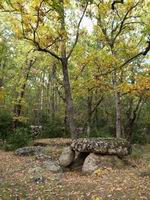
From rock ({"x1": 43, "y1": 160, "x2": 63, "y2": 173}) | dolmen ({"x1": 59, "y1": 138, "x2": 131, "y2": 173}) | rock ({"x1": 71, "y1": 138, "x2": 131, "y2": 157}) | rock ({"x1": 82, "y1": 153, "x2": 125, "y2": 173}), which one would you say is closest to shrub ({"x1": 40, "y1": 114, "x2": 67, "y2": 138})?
dolmen ({"x1": 59, "y1": 138, "x2": 131, "y2": 173})

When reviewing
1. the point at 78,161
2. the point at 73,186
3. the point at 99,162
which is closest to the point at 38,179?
the point at 73,186

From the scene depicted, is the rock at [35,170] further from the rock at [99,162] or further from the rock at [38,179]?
the rock at [99,162]

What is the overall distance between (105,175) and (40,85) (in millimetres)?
26904

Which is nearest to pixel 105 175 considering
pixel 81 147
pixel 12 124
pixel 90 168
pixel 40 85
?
pixel 90 168

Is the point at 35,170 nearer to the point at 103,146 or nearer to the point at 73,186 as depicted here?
the point at 73,186

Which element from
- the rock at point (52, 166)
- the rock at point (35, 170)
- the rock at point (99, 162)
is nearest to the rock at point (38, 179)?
the rock at point (35, 170)

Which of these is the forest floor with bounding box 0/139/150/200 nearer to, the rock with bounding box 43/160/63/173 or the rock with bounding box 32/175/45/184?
the rock with bounding box 32/175/45/184

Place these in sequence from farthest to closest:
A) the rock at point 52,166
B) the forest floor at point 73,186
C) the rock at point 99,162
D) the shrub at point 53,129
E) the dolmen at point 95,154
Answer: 1. the shrub at point 53,129
2. the dolmen at point 95,154
3. the rock at point 99,162
4. the rock at point 52,166
5. the forest floor at point 73,186

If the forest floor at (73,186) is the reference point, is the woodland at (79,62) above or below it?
above

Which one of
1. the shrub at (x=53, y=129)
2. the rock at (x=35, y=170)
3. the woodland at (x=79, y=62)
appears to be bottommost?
the rock at (x=35, y=170)

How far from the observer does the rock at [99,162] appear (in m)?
14.7

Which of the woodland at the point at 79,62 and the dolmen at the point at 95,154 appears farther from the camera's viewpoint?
the woodland at the point at 79,62

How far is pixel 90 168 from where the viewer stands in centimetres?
1470

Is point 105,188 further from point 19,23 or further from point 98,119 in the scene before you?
point 98,119
